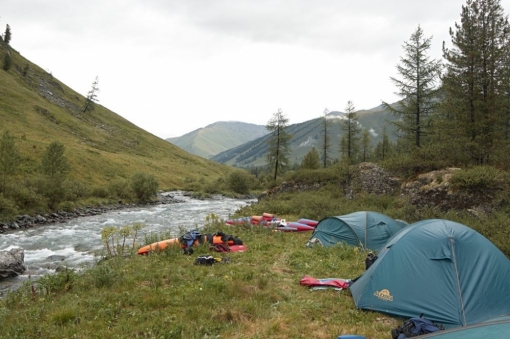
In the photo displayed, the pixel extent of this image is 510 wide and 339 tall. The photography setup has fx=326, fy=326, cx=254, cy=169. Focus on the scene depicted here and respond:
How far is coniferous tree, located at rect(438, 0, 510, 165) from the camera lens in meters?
19.0

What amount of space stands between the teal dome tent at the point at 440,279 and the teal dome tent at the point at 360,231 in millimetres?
5067

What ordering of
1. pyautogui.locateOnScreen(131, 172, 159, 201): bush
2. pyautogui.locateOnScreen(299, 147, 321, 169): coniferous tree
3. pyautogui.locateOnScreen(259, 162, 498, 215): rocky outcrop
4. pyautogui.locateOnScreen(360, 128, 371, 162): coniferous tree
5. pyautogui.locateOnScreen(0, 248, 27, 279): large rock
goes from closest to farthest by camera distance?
pyautogui.locateOnScreen(0, 248, 27, 279): large rock
pyautogui.locateOnScreen(259, 162, 498, 215): rocky outcrop
pyautogui.locateOnScreen(131, 172, 159, 201): bush
pyautogui.locateOnScreen(299, 147, 321, 169): coniferous tree
pyautogui.locateOnScreen(360, 128, 371, 162): coniferous tree

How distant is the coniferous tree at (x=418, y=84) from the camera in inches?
1109

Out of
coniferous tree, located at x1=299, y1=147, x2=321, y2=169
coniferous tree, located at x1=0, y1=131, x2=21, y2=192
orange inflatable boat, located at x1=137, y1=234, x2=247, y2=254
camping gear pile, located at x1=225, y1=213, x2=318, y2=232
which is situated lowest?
orange inflatable boat, located at x1=137, y1=234, x2=247, y2=254

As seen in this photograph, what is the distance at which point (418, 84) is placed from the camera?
93.7 ft

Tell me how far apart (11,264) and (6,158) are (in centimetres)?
1843

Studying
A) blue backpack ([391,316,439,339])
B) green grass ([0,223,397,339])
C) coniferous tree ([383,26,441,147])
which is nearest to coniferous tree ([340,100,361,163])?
coniferous tree ([383,26,441,147])

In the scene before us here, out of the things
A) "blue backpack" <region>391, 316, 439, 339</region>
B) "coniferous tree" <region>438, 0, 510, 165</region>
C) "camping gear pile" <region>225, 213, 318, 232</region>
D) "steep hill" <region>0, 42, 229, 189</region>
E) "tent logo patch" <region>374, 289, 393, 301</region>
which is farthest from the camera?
"steep hill" <region>0, 42, 229, 189</region>

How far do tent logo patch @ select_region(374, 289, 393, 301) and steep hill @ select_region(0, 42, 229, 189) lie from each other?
43.0 m

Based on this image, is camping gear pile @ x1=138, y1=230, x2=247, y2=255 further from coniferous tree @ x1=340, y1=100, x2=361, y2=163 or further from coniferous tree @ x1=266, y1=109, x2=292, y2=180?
coniferous tree @ x1=340, y1=100, x2=361, y2=163

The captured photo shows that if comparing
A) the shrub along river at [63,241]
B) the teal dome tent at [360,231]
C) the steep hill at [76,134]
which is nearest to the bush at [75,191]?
the shrub along river at [63,241]

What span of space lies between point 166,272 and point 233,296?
3.02 metres

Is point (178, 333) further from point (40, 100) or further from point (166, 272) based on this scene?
point (40, 100)

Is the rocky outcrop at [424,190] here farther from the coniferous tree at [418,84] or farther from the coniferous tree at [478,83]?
the coniferous tree at [418,84]
